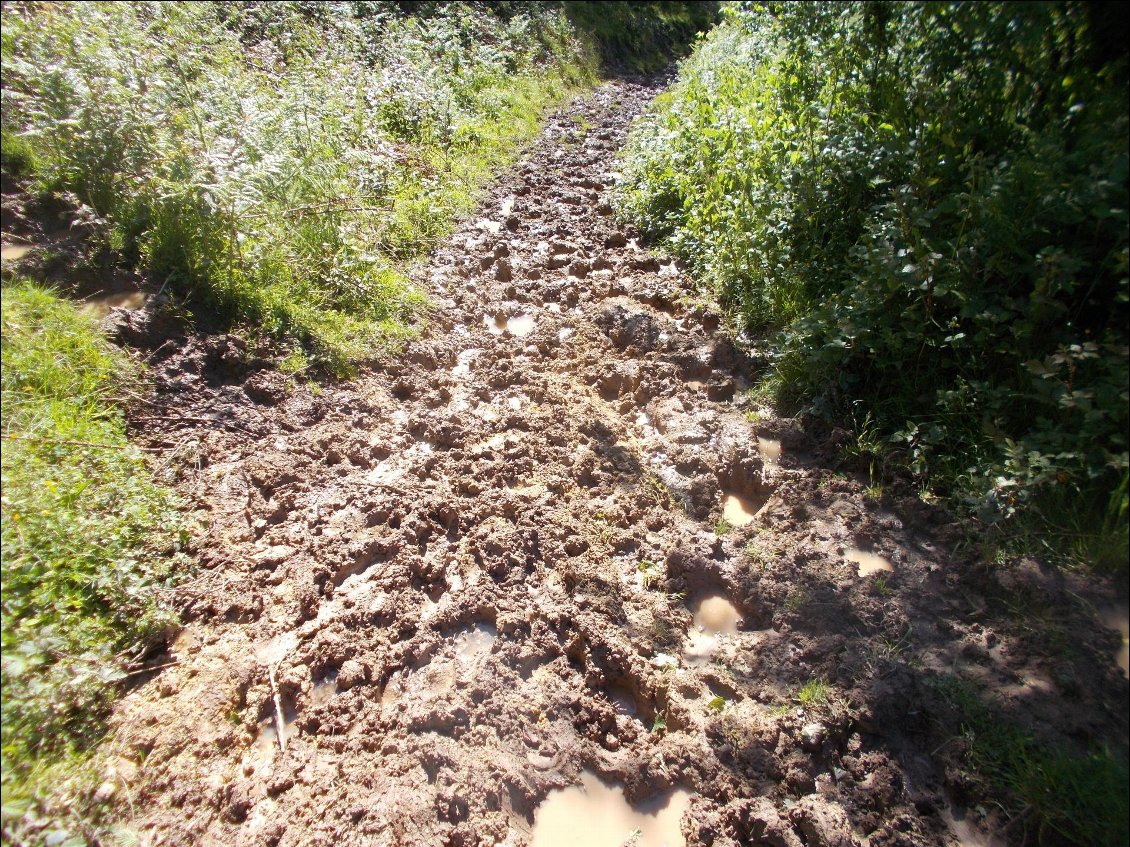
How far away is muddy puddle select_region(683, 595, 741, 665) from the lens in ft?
10.9

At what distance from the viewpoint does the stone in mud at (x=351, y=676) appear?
10.1 feet

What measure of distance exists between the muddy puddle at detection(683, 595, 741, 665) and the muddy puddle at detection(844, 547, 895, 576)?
629 millimetres

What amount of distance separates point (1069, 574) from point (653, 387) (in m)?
2.53

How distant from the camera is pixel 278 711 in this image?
2992 millimetres

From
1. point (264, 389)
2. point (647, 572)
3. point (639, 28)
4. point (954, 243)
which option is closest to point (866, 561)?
point (647, 572)

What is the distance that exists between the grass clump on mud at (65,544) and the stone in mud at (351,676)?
2.57 ft

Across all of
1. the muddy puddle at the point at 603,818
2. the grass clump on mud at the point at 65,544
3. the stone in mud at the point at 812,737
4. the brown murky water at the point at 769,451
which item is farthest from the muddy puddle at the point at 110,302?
the stone in mud at the point at 812,737

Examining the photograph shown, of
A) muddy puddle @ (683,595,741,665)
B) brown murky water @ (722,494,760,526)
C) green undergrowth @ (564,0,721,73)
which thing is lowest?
muddy puddle @ (683,595,741,665)

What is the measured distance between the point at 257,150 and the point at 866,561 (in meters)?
4.64

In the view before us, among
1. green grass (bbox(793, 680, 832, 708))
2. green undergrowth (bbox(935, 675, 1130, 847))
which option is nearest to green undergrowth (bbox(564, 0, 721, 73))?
green grass (bbox(793, 680, 832, 708))

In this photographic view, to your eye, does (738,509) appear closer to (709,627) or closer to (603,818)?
(709,627)

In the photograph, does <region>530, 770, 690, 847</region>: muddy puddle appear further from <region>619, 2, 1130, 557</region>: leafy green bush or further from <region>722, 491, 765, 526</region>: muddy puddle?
<region>619, 2, 1130, 557</region>: leafy green bush

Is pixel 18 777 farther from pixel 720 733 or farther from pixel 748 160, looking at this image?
pixel 748 160

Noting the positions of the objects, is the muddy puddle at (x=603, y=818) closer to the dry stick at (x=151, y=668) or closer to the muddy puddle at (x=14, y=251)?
the dry stick at (x=151, y=668)
